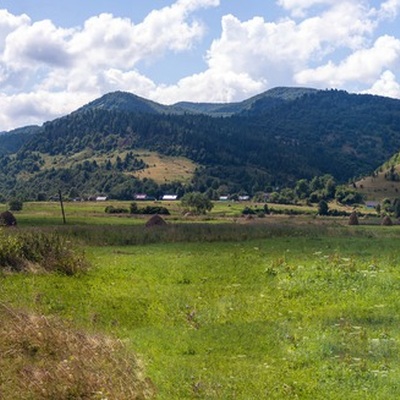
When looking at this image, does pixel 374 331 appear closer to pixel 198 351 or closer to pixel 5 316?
pixel 198 351

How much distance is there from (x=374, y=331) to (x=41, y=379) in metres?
10.3

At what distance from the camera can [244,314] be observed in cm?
2156

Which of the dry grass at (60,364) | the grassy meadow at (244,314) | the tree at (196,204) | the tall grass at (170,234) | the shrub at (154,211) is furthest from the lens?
the tree at (196,204)

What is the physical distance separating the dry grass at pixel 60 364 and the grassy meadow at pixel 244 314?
2.42 feet

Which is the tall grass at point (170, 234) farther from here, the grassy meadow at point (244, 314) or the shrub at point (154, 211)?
the shrub at point (154, 211)

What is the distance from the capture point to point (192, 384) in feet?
44.1

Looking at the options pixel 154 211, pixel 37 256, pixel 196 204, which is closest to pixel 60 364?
pixel 37 256

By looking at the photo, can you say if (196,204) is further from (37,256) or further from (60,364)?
(60,364)

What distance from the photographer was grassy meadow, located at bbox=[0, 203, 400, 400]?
1370 centimetres

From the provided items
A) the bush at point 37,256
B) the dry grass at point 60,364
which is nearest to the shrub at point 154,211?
the bush at point 37,256

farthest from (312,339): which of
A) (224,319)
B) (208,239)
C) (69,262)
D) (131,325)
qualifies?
(208,239)

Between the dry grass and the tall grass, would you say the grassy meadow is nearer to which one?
the dry grass

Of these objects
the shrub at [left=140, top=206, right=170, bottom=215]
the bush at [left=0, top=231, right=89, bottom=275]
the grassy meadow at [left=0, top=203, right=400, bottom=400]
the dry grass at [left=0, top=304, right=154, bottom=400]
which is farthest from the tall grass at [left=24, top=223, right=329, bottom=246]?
the shrub at [left=140, top=206, right=170, bottom=215]

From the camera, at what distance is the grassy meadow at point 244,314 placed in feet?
45.0
